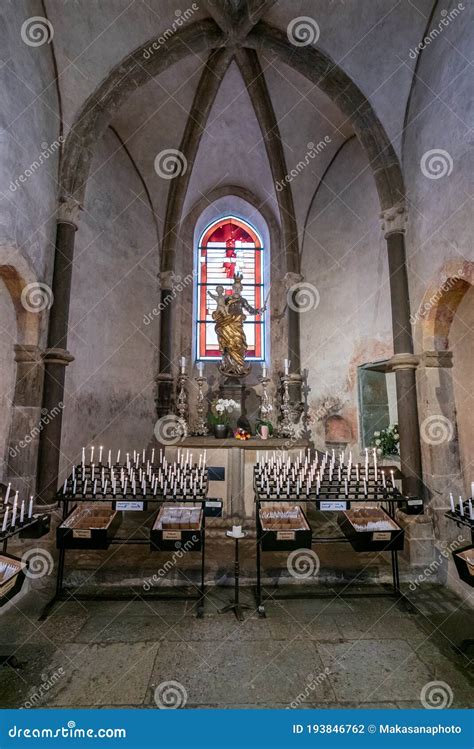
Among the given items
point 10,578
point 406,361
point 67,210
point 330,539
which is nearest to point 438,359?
point 406,361

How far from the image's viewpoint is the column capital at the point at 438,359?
5.44 meters

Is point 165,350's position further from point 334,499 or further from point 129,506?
point 334,499

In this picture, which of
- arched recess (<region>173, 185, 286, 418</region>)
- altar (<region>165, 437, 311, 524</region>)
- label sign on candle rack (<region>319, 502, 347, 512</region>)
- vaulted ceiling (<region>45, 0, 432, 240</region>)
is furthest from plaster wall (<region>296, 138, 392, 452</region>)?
label sign on candle rack (<region>319, 502, 347, 512</region>)

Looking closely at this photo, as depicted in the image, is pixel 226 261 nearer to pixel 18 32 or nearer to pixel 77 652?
pixel 18 32

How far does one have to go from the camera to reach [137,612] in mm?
4027

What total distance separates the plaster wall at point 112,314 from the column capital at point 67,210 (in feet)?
2.56

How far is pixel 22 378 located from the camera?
5062mm

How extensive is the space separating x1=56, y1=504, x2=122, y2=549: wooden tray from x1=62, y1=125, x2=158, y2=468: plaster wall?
1.87m

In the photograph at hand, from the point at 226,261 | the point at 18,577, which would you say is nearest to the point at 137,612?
the point at 18,577

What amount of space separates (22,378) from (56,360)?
48cm

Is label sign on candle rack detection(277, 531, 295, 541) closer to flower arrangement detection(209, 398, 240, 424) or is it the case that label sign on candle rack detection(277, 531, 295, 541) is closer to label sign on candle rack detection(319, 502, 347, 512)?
label sign on candle rack detection(319, 502, 347, 512)

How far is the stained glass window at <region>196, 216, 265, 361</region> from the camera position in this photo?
33.6 ft

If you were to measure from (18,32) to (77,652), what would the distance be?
683 cm

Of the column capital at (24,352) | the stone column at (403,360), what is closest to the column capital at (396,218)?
the stone column at (403,360)
